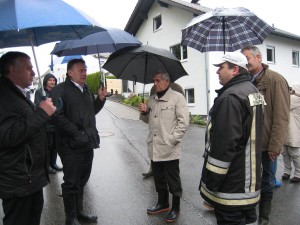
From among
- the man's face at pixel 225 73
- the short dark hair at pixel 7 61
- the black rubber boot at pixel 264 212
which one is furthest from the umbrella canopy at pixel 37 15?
the black rubber boot at pixel 264 212

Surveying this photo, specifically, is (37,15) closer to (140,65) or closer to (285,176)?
(140,65)

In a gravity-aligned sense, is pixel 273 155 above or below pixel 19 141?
below

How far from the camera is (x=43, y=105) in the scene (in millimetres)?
2598

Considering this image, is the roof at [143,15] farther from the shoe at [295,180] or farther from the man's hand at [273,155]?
the man's hand at [273,155]

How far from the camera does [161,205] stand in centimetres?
439

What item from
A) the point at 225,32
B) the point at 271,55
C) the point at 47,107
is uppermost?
the point at 271,55

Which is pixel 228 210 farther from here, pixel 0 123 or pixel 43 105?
pixel 0 123

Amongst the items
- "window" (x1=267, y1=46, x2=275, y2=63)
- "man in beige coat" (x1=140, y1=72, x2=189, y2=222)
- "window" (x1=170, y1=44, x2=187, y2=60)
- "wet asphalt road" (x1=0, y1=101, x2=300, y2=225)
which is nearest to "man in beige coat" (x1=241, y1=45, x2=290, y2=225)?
"wet asphalt road" (x1=0, y1=101, x2=300, y2=225)

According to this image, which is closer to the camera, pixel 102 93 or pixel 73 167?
pixel 73 167

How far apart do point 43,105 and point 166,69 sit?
7.62 feet

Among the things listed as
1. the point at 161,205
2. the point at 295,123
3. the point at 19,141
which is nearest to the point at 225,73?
the point at 19,141

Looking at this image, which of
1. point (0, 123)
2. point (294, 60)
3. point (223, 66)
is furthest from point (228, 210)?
point (294, 60)

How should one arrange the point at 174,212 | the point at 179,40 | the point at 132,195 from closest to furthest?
the point at 174,212 → the point at 132,195 → the point at 179,40

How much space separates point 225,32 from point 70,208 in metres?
3.47
